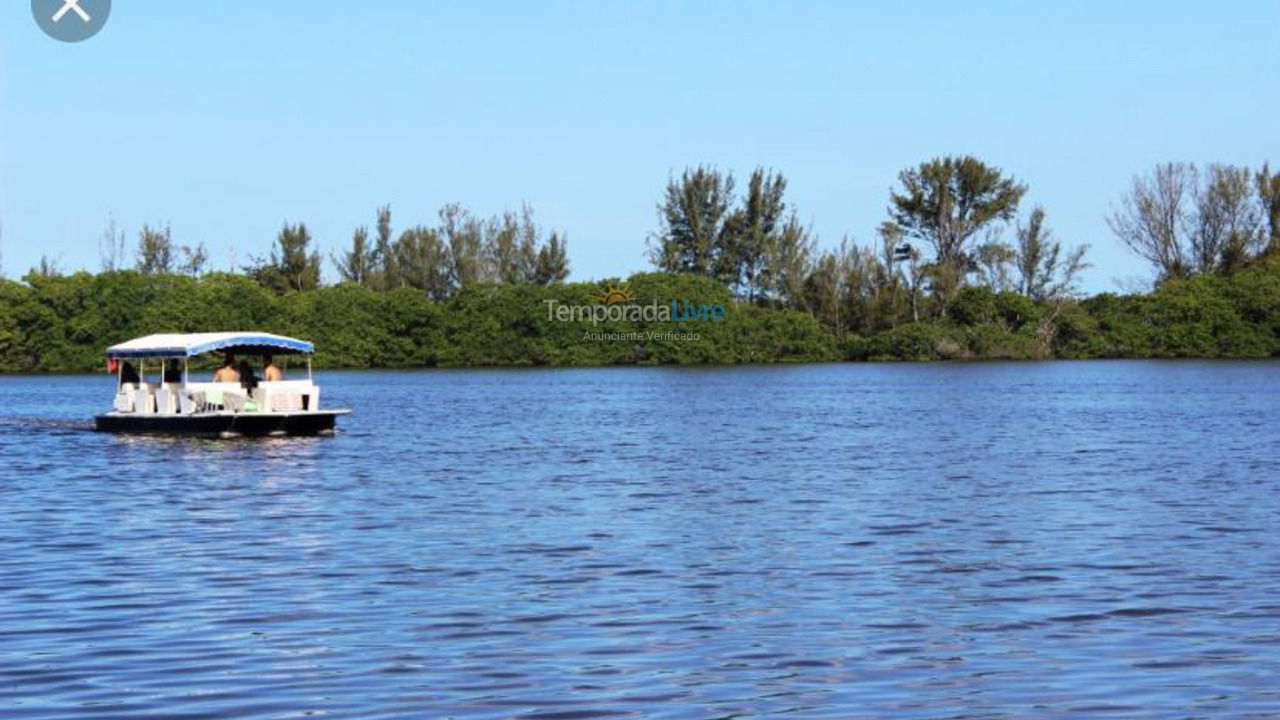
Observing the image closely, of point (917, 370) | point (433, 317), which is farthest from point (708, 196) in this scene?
point (917, 370)

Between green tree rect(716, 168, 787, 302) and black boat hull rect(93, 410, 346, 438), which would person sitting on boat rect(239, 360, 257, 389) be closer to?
black boat hull rect(93, 410, 346, 438)

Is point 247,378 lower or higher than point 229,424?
higher

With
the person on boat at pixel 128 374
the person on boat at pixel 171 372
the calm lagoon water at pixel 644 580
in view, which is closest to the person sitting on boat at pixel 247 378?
the calm lagoon water at pixel 644 580

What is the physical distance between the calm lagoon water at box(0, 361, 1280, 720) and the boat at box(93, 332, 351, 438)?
2.05 meters

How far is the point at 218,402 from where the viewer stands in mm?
45281

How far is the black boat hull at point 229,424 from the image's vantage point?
4447 cm

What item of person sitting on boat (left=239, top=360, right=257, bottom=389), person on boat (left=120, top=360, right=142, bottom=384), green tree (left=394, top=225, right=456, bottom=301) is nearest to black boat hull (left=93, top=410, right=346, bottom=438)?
person sitting on boat (left=239, top=360, right=257, bottom=389)

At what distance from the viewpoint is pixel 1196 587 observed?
57.2 feet

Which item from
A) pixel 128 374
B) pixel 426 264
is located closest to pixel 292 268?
pixel 426 264

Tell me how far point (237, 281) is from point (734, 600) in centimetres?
12220

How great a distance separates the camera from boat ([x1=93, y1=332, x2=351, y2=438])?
44.8 metres

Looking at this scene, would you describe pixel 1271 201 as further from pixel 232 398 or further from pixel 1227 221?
pixel 232 398

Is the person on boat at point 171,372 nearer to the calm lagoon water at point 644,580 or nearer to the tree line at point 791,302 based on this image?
the calm lagoon water at point 644,580

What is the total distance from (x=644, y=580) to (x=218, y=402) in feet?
94.8
